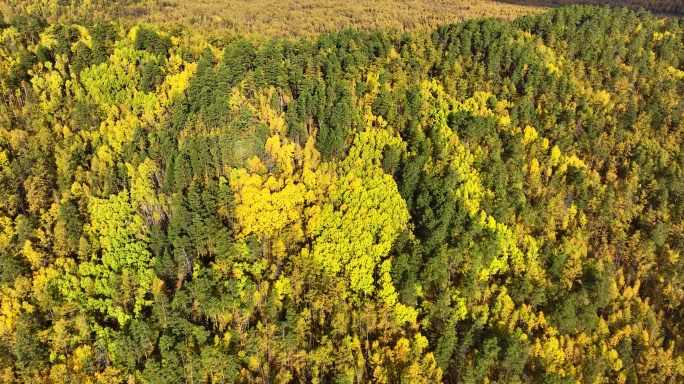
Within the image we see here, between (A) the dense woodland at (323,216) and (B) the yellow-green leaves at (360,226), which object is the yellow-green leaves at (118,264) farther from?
(B) the yellow-green leaves at (360,226)

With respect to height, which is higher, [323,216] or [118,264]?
[323,216]

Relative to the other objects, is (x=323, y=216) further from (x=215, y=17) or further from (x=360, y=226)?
(x=215, y=17)

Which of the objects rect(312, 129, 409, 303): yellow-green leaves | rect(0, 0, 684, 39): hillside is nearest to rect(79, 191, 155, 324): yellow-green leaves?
rect(312, 129, 409, 303): yellow-green leaves

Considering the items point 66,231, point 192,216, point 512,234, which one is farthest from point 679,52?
point 66,231

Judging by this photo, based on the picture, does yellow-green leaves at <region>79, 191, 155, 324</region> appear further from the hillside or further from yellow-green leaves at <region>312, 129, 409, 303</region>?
A: the hillside

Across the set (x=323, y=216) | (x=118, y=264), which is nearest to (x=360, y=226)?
(x=323, y=216)

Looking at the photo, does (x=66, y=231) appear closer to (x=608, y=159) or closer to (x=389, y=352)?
(x=389, y=352)

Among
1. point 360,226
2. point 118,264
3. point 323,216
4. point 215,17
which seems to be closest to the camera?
point 118,264

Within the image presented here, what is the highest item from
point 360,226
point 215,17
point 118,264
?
point 215,17

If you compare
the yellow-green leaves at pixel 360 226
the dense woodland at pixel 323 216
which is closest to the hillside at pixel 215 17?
the dense woodland at pixel 323 216

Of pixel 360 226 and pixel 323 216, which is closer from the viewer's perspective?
pixel 360 226
